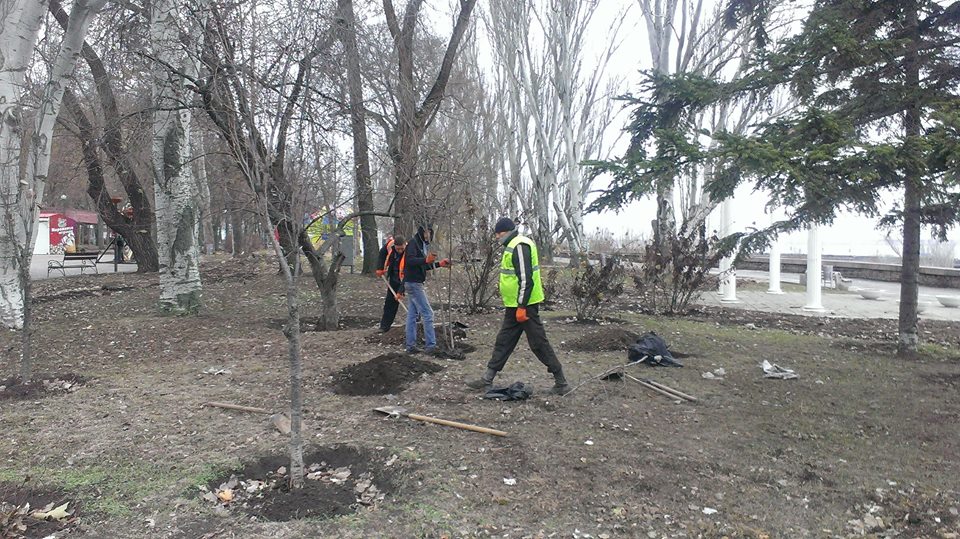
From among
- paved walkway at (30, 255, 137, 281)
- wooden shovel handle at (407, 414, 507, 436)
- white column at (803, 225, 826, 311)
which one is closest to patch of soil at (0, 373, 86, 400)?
wooden shovel handle at (407, 414, 507, 436)

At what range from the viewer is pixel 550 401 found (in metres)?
5.82

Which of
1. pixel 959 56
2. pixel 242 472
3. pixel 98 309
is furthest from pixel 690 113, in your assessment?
pixel 98 309

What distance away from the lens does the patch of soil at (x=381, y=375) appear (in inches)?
245

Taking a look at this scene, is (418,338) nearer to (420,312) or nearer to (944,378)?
(420,312)

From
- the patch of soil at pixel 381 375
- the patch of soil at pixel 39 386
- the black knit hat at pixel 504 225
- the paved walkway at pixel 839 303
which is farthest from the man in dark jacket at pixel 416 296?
the paved walkway at pixel 839 303

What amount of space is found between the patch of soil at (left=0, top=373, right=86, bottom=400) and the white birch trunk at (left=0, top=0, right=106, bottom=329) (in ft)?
7.97

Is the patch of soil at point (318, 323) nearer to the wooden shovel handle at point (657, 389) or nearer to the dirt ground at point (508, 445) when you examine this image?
the dirt ground at point (508, 445)

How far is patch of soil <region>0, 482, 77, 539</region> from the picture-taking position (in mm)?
3354

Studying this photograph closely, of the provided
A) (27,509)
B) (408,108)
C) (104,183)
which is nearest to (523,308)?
(27,509)

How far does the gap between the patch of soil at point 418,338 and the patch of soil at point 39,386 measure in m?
3.31

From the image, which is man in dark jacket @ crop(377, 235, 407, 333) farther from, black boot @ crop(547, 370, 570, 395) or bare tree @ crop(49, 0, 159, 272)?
bare tree @ crop(49, 0, 159, 272)

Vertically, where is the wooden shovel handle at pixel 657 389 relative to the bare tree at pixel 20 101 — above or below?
below

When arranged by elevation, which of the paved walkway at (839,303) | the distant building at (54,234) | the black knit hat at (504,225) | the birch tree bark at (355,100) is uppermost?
the birch tree bark at (355,100)

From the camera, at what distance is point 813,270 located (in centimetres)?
1403
